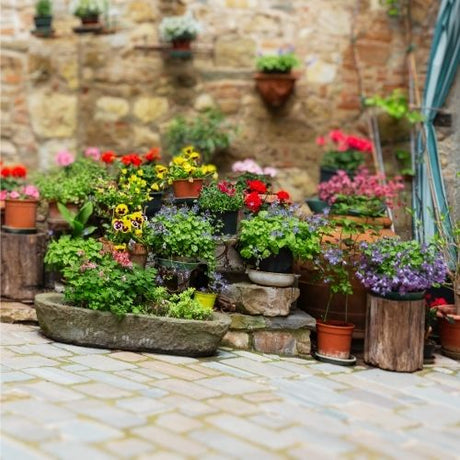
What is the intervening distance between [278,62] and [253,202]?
6.93ft

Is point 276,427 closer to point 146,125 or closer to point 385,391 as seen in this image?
point 385,391

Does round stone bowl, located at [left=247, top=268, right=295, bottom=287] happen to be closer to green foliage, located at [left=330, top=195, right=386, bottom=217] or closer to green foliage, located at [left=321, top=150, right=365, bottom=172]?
green foliage, located at [left=330, top=195, right=386, bottom=217]

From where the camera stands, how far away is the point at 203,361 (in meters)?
5.57

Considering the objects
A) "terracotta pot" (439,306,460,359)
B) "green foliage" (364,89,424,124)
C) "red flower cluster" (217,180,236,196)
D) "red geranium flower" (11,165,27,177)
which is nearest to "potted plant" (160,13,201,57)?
"green foliage" (364,89,424,124)

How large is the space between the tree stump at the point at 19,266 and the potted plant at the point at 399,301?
2.47 m

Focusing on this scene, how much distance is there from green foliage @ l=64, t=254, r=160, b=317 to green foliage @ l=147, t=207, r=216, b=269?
0.74ft

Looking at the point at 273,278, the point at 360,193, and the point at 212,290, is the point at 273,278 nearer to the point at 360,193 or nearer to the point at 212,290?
the point at 212,290

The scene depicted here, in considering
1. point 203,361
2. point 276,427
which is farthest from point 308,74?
point 276,427

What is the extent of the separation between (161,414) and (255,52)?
4.50 meters

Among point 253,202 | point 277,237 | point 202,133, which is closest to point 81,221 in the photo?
point 253,202

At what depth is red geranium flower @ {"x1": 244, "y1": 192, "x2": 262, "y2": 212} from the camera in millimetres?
6262

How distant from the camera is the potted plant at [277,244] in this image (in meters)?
5.91

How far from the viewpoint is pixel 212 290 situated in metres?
6.13

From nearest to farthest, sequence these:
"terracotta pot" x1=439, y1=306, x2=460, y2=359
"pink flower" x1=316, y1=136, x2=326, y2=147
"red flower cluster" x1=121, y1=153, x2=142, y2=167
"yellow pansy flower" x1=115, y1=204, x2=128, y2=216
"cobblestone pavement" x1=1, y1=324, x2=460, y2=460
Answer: "cobblestone pavement" x1=1, y1=324, x2=460, y2=460 → "yellow pansy flower" x1=115, y1=204, x2=128, y2=216 → "terracotta pot" x1=439, y1=306, x2=460, y2=359 → "red flower cluster" x1=121, y1=153, x2=142, y2=167 → "pink flower" x1=316, y1=136, x2=326, y2=147
